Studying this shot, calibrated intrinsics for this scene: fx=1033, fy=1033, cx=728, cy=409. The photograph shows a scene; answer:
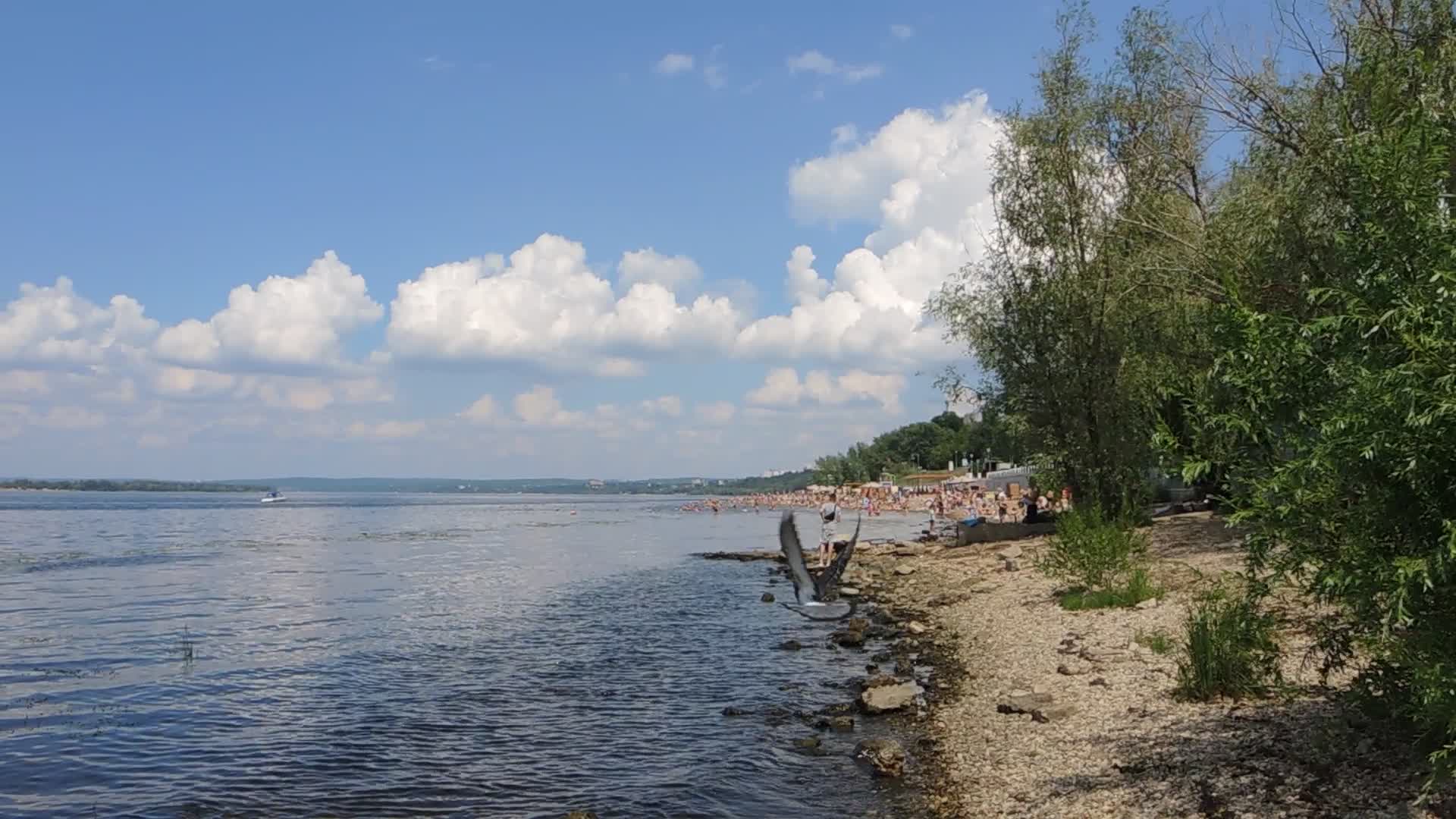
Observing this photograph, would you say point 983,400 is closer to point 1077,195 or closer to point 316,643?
point 1077,195

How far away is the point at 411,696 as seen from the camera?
16.9 m

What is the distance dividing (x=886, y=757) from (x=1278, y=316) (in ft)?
20.9

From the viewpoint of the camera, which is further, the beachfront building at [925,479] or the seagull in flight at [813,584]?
the beachfront building at [925,479]

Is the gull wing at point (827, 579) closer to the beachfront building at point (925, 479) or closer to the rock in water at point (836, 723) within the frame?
the rock in water at point (836, 723)

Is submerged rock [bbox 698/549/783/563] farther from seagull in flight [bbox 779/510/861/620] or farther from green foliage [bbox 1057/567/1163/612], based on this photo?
green foliage [bbox 1057/567/1163/612]

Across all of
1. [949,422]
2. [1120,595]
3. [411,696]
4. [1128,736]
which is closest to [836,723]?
[1128,736]

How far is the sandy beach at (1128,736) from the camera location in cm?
812

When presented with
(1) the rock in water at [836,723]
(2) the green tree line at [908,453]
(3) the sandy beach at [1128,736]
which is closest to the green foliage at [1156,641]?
(3) the sandy beach at [1128,736]

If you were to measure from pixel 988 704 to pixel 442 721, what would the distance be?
7.74 m

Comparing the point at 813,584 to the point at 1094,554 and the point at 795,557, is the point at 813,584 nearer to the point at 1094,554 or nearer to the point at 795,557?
the point at 795,557

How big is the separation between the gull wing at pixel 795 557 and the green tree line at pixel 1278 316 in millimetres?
7254

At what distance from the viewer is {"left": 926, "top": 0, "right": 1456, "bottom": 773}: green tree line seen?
6160mm

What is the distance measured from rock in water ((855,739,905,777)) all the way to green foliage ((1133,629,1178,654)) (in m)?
3.90

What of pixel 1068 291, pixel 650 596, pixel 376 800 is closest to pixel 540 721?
pixel 376 800
